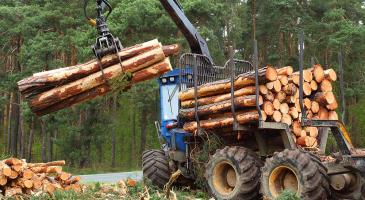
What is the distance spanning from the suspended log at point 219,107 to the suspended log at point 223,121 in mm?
145

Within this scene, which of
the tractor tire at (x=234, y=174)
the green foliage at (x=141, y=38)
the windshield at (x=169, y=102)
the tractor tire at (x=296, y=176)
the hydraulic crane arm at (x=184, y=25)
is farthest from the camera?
the green foliage at (x=141, y=38)

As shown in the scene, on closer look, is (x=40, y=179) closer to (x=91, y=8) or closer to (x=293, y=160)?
(x=293, y=160)

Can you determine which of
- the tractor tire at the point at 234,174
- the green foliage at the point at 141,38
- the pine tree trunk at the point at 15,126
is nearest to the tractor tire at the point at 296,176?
the tractor tire at the point at 234,174

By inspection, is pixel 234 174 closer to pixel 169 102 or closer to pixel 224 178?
pixel 224 178

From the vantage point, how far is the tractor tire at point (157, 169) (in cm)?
1188

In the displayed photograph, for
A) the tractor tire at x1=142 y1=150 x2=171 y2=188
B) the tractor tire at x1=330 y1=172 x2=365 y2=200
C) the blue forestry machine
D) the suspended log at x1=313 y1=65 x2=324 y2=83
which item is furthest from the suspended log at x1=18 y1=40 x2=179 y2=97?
the tractor tire at x1=142 y1=150 x2=171 y2=188

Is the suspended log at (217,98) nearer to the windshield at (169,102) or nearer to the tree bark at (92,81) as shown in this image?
the windshield at (169,102)

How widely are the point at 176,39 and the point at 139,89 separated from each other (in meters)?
3.95

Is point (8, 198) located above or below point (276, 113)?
below

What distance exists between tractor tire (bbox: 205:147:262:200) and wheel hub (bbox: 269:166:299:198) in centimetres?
57

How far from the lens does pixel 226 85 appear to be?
34.2ft

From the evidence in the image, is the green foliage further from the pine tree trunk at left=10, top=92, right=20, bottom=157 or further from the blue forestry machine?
the blue forestry machine

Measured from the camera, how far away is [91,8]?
35094 mm

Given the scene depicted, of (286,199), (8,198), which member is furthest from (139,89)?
(286,199)
